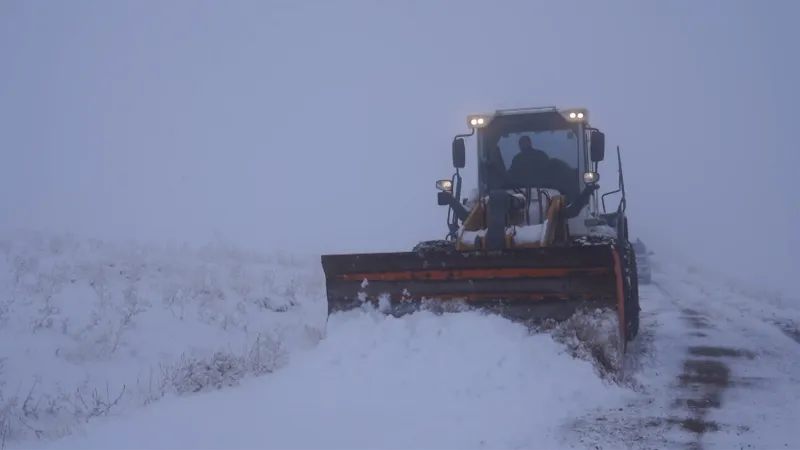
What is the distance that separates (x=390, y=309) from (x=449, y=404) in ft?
7.22

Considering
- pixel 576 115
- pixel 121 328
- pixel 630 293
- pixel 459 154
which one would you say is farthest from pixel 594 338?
pixel 121 328

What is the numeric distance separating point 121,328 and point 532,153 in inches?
233

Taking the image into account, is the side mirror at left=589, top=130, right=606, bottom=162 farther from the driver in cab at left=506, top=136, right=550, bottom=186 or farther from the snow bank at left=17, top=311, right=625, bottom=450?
the snow bank at left=17, top=311, right=625, bottom=450

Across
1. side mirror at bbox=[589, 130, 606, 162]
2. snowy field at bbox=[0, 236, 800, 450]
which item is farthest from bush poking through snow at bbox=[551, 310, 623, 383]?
side mirror at bbox=[589, 130, 606, 162]

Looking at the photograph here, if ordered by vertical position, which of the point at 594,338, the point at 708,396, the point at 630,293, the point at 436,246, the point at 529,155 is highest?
the point at 529,155

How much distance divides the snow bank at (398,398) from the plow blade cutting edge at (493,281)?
421mm

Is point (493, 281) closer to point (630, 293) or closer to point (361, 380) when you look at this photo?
point (361, 380)

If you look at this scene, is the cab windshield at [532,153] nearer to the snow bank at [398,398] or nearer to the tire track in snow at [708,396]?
the tire track in snow at [708,396]

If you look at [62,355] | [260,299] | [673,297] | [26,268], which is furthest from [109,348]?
[673,297]

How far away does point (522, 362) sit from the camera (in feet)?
20.2

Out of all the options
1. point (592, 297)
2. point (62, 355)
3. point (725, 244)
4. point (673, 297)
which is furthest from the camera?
point (725, 244)

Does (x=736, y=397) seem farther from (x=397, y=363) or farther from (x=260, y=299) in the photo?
(x=260, y=299)

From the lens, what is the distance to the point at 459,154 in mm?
9805

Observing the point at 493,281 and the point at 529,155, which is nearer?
the point at 493,281
